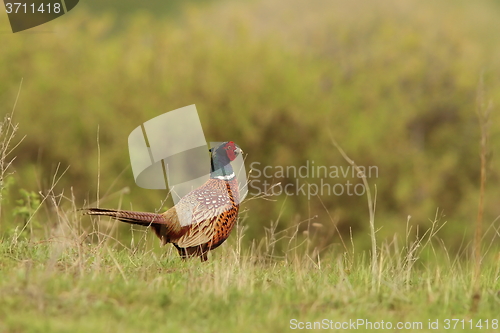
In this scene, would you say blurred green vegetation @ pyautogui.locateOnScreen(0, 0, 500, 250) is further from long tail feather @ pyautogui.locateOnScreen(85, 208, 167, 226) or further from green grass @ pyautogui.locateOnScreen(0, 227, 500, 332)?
green grass @ pyautogui.locateOnScreen(0, 227, 500, 332)

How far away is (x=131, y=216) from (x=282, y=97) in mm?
19428

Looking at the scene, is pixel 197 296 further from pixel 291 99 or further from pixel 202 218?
pixel 291 99

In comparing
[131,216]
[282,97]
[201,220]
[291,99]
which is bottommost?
[291,99]

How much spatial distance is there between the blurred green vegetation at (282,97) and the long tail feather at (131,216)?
13796mm

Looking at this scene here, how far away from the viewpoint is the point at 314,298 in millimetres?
4273

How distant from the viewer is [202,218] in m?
5.54

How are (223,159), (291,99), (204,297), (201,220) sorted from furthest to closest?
(291,99) → (223,159) → (201,220) → (204,297)

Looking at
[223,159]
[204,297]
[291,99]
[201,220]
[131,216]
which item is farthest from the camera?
[291,99]

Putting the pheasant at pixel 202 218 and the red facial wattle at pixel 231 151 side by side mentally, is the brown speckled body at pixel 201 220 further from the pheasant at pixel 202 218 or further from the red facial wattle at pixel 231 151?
the red facial wattle at pixel 231 151

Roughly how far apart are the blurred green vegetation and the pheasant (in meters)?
13.7

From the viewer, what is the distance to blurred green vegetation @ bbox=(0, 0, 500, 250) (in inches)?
893

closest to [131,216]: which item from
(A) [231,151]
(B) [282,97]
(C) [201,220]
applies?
(C) [201,220]

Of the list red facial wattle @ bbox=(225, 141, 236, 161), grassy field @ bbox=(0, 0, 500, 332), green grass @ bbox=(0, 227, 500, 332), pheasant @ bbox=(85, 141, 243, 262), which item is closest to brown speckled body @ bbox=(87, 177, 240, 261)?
pheasant @ bbox=(85, 141, 243, 262)

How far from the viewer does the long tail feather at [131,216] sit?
5.08m
